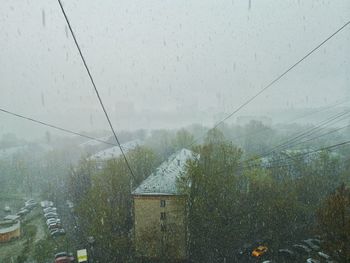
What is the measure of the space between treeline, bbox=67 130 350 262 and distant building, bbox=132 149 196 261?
2.43 ft

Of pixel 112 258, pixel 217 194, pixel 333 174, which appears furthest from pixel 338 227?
pixel 333 174

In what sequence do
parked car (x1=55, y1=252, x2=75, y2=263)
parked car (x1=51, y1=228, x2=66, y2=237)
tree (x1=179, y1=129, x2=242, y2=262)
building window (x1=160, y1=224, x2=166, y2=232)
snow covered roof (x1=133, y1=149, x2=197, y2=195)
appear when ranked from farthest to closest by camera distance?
parked car (x1=51, y1=228, x2=66, y2=237) < snow covered roof (x1=133, y1=149, x2=197, y2=195) < building window (x1=160, y1=224, x2=166, y2=232) < parked car (x1=55, y1=252, x2=75, y2=263) < tree (x1=179, y1=129, x2=242, y2=262)

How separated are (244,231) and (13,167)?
55574 millimetres

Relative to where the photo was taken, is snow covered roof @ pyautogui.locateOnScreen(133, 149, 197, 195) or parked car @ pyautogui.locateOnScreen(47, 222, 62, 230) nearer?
snow covered roof @ pyautogui.locateOnScreen(133, 149, 197, 195)

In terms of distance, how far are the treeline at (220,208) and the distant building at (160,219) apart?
741 mm

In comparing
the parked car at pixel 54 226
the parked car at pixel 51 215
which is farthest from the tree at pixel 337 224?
the parked car at pixel 51 215

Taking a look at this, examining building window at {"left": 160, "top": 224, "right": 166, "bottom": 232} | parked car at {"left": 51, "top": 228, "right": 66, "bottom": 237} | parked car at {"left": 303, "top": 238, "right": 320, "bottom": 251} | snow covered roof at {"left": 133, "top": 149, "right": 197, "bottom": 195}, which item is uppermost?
snow covered roof at {"left": 133, "top": 149, "right": 197, "bottom": 195}

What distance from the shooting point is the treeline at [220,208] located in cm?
2042

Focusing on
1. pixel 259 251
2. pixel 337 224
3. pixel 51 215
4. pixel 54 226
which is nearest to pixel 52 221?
pixel 54 226

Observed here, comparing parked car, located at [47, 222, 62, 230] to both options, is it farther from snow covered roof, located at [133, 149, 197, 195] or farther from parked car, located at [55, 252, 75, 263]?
snow covered roof, located at [133, 149, 197, 195]

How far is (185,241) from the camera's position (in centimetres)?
2058

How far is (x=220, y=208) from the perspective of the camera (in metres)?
21.1

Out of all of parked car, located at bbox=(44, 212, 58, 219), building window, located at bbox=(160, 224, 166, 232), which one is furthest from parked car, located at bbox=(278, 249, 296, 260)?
parked car, located at bbox=(44, 212, 58, 219)

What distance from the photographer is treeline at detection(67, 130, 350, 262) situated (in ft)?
67.0
